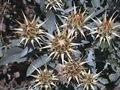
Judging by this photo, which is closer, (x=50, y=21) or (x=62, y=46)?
(x=62, y=46)

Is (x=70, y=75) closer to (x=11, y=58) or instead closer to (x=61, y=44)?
(x=61, y=44)

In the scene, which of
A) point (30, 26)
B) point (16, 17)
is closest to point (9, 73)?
point (16, 17)

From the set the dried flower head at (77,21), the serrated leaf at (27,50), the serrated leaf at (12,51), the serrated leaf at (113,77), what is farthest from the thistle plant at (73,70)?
the serrated leaf at (113,77)

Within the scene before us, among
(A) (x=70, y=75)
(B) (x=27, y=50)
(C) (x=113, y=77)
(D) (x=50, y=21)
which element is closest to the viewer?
(A) (x=70, y=75)

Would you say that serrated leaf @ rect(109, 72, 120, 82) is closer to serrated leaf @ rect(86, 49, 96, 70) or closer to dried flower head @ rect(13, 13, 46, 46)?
serrated leaf @ rect(86, 49, 96, 70)

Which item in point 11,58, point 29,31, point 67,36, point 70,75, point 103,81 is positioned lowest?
point 103,81

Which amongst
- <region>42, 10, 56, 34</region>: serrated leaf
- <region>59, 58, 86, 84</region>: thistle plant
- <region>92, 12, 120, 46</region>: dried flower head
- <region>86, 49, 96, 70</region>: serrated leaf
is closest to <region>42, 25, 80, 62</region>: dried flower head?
<region>59, 58, 86, 84</region>: thistle plant

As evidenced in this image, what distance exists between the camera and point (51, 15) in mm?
2742

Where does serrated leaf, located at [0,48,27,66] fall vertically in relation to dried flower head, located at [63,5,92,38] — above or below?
below

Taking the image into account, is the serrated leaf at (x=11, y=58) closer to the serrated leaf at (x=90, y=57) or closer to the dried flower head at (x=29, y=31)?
the dried flower head at (x=29, y=31)

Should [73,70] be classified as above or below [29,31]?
below

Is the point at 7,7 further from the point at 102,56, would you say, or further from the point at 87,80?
the point at 87,80

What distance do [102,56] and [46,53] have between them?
22.9 inches

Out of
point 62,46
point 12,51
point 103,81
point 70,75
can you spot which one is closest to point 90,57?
point 103,81
